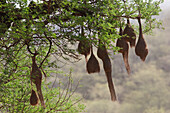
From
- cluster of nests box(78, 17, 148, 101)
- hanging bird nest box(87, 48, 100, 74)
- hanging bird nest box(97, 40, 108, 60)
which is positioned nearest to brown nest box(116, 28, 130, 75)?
cluster of nests box(78, 17, 148, 101)

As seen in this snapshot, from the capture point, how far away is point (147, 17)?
254 inches

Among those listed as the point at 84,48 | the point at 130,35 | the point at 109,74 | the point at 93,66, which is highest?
the point at 130,35

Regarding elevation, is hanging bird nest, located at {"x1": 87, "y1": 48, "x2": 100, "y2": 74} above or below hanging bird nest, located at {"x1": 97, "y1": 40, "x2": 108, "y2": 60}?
below

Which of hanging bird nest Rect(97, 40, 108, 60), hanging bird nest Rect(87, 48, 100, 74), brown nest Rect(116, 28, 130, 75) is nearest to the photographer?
hanging bird nest Rect(87, 48, 100, 74)

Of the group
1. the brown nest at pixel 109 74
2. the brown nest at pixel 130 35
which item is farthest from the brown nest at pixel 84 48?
the brown nest at pixel 130 35

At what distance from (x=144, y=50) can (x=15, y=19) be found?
11.0ft

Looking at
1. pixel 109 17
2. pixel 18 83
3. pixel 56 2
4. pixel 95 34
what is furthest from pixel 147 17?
pixel 18 83

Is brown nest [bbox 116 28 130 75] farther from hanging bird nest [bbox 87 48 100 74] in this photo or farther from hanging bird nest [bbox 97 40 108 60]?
hanging bird nest [bbox 87 48 100 74]

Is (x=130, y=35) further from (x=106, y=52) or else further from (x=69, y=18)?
(x=69, y=18)

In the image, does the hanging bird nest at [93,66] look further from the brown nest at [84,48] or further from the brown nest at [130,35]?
the brown nest at [130,35]

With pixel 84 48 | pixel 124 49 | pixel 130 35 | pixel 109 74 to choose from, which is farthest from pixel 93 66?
pixel 130 35

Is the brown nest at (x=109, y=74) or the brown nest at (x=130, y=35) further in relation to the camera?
the brown nest at (x=130, y=35)

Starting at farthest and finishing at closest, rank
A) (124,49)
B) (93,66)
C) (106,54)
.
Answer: (124,49) < (106,54) < (93,66)

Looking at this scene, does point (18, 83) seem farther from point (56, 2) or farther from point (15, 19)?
point (56, 2)
